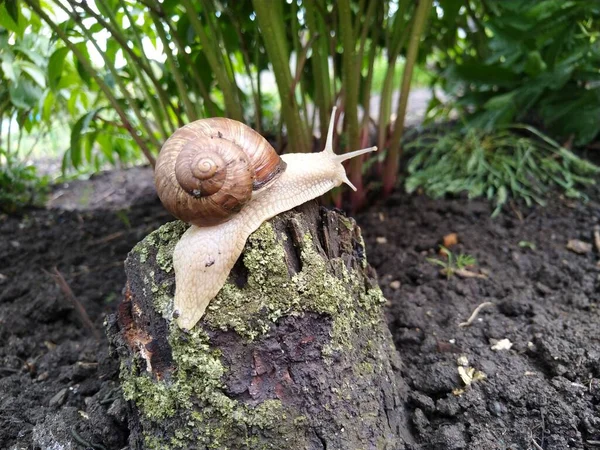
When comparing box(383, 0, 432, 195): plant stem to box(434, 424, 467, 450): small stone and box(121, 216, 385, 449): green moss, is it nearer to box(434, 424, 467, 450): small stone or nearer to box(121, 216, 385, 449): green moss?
box(121, 216, 385, 449): green moss

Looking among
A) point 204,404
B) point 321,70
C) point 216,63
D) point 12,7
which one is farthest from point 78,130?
point 204,404

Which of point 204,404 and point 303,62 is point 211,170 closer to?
point 204,404

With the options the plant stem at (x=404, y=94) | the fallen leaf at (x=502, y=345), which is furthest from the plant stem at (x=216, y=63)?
the fallen leaf at (x=502, y=345)

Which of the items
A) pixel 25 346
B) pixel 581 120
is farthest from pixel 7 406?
pixel 581 120

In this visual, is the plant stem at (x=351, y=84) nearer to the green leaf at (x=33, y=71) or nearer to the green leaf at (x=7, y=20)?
the green leaf at (x=7, y=20)

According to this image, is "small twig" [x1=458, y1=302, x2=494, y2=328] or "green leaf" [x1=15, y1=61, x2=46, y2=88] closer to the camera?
"small twig" [x1=458, y1=302, x2=494, y2=328]

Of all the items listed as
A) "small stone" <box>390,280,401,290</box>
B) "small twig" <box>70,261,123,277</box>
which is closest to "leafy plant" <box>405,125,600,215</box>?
"small stone" <box>390,280,401,290</box>

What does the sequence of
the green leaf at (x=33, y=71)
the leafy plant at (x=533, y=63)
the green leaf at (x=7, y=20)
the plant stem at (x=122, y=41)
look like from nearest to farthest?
the green leaf at (x=7, y=20) < the plant stem at (x=122, y=41) < the green leaf at (x=33, y=71) < the leafy plant at (x=533, y=63)
